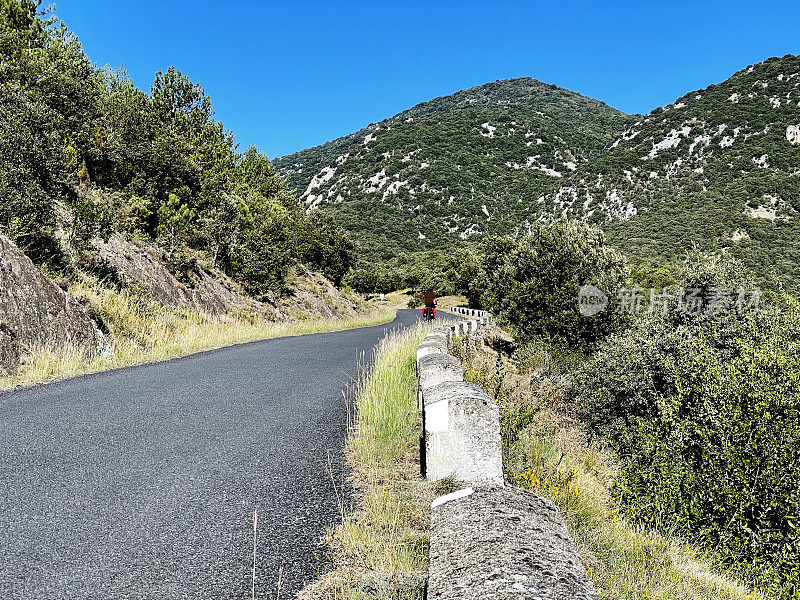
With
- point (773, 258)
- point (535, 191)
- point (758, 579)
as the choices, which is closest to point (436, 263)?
point (535, 191)

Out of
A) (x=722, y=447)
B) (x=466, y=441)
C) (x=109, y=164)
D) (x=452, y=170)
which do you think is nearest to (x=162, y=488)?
(x=466, y=441)

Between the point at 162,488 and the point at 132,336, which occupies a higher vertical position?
the point at 132,336

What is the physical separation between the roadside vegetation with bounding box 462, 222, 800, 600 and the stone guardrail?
2.86ft

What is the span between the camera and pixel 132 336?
1180 centimetres

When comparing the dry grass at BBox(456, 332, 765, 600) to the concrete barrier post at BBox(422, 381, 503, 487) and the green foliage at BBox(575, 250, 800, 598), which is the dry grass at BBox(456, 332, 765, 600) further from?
the green foliage at BBox(575, 250, 800, 598)

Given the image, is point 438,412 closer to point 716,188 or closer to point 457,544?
point 457,544

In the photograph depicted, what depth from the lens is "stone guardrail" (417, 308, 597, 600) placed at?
1.96 m

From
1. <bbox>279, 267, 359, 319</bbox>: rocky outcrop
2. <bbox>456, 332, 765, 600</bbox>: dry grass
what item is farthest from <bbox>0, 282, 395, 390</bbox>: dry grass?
<bbox>279, 267, 359, 319</bbox>: rocky outcrop

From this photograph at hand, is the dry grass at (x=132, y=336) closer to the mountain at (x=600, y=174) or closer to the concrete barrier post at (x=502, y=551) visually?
the concrete barrier post at (x=502, y=551)

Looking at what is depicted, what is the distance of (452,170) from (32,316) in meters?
101

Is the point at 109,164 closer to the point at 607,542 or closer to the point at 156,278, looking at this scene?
the point at 156,278

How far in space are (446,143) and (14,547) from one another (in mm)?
119051

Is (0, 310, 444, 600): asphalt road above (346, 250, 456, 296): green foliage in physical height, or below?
below

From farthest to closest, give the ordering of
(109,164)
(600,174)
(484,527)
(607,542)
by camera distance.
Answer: (600,174) → (109,164) → (607,542) → (484,527)
